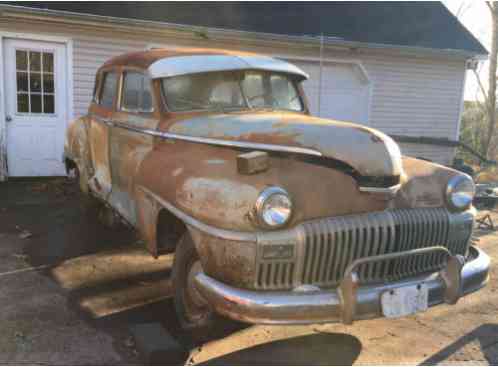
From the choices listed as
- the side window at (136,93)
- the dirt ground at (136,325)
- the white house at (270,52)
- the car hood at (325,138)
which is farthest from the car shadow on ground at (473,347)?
the white house at (270,52)

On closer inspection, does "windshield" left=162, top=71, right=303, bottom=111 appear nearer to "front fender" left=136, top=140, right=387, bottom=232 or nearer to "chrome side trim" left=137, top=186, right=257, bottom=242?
"front fender" left=136, top=140, right=387, bottom=232

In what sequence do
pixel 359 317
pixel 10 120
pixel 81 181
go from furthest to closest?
pixel 10 120
pixel 81 181
pixel 359 317

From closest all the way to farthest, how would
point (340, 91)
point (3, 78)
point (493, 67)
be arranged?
point (3, 78) < point (340, 91) < point (493, 67)

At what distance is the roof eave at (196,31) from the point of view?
7641 millimetres

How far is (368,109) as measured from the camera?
11.2m

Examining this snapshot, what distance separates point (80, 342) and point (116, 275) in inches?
50.4

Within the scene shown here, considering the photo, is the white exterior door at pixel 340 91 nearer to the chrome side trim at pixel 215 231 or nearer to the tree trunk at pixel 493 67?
the tree trunk at pixel 493 67

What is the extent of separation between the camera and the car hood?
295cm

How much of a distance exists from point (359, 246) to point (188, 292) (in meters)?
1.23

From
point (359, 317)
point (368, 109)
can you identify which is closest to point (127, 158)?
point (359, 317)

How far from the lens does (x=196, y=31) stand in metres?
8.74

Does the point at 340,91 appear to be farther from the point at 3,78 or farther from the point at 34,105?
the point at 3,78

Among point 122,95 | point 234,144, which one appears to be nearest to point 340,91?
point 122,95

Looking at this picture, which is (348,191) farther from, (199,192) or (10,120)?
(10,120)
